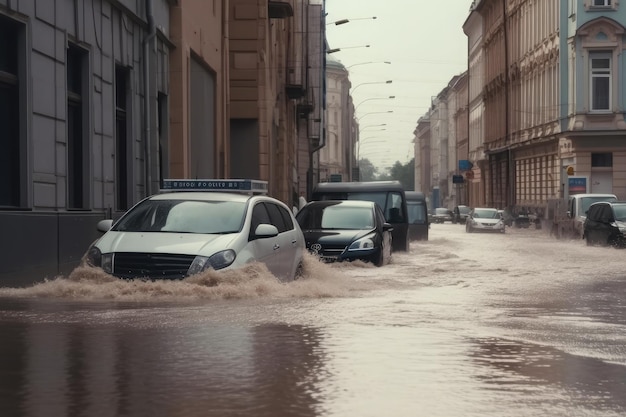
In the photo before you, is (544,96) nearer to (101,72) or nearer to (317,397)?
(101,72)

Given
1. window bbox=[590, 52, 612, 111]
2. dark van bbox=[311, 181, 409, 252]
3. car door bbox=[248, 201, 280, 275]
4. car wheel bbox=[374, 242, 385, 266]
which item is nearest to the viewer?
car door bbox=[248, 201, 280, 275]

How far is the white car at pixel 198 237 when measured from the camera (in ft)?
42.5

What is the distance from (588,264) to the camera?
24875mm

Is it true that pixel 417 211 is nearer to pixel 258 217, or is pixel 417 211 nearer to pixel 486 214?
pixel 486 214

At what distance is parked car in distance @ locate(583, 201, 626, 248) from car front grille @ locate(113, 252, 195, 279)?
21.5 metres

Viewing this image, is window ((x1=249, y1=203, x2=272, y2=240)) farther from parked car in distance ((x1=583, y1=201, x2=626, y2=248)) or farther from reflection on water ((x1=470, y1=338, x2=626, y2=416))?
parked car in distance ((x1=583, y1=201, x2=626, y2=248))

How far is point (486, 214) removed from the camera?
5878 centimetres

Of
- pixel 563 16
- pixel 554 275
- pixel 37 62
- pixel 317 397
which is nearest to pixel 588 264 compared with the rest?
pixel 554 275

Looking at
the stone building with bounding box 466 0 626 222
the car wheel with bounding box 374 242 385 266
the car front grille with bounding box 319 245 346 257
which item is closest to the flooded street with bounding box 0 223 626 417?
the car front grille with bounding box 319 245 346 257

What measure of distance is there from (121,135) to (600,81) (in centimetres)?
3939

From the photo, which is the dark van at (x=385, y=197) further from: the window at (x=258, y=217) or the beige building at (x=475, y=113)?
the beige building at (x=475, y=113)

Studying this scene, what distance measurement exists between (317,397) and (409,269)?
15396 millimetres

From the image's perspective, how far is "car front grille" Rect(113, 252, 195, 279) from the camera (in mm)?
12883

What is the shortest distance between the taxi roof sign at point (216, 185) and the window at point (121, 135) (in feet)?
18.0
